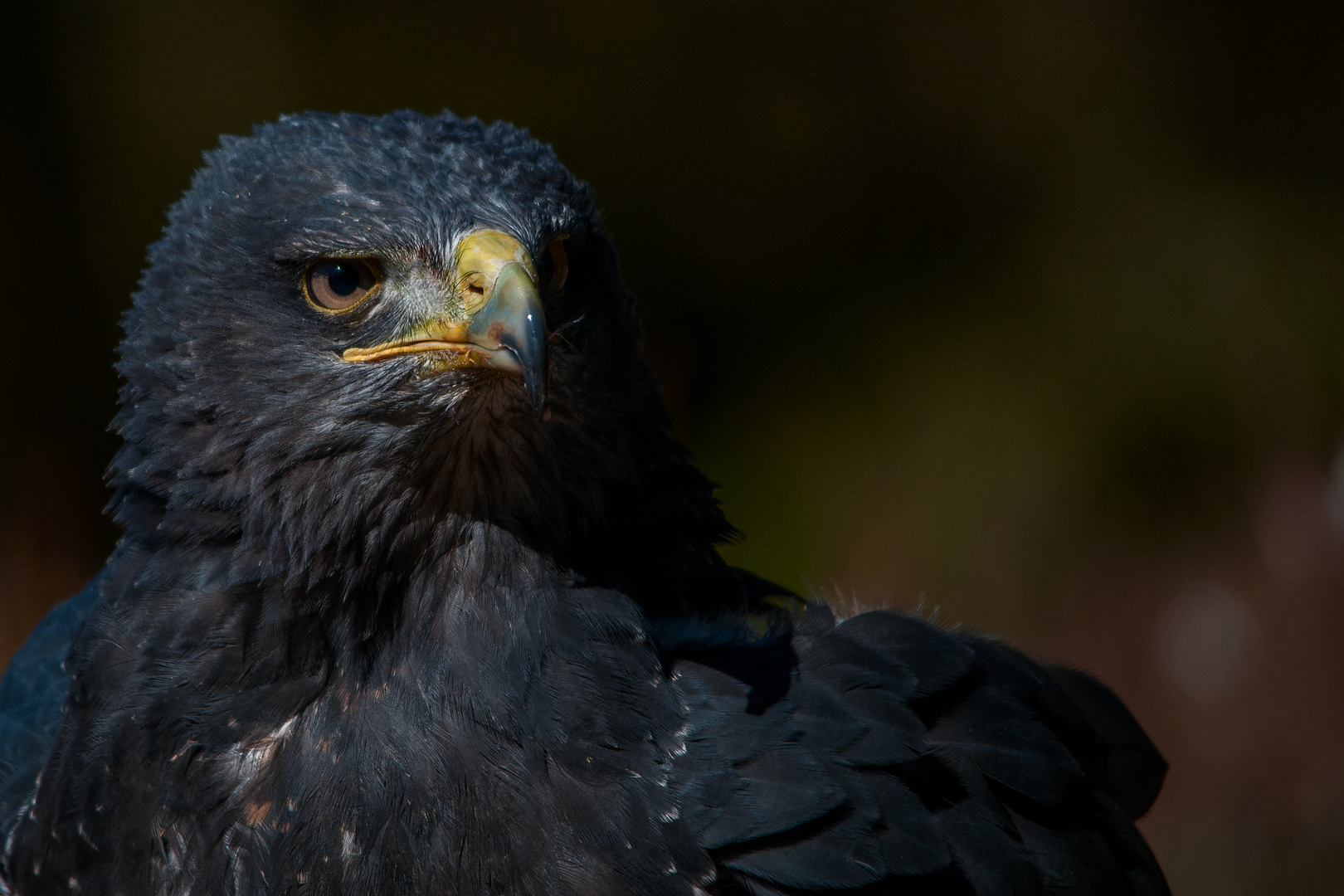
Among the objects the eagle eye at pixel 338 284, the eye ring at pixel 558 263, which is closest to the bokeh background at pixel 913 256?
the eye ring at pixel 558 263

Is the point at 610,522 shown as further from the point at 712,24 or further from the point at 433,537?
the point at 712,24

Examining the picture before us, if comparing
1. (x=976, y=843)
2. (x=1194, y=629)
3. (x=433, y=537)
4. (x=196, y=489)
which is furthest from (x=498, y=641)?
(x=1194, y=629)

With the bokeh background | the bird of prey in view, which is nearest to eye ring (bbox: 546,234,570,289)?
the bird of prey

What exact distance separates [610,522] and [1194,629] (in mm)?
5656

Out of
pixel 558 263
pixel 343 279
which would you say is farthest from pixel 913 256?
pixel 343 279

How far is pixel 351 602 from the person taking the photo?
2.53m

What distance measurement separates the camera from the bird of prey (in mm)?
2383

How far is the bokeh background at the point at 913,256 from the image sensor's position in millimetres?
7508

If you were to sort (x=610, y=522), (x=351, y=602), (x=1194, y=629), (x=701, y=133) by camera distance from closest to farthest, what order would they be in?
(x=351, y=602) → (x=610, y=522) → (x=1194, y=629) → (x=701, y=133)

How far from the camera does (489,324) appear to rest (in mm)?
2377

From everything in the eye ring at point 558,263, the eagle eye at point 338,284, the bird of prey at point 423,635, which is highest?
the eye ring at point 558,263

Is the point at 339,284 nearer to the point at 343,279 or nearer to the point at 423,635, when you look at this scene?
A: the point at 343,279

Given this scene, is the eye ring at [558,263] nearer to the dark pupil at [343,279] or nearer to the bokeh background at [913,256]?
the dark pupil at [343,279]

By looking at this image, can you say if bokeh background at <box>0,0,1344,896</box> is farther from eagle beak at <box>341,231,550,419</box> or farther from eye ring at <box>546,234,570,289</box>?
eagle beak at <box>341,231,550,419</box>
